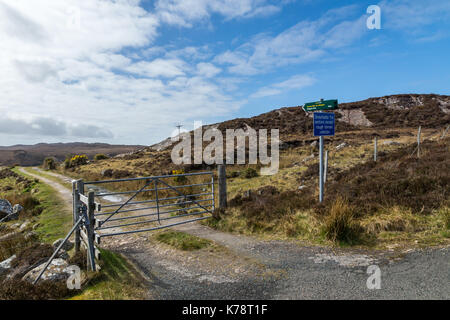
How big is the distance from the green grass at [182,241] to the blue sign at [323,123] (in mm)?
4174

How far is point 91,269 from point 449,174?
9.45 meters

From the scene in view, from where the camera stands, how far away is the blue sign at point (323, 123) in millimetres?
6977

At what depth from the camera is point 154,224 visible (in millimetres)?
8367

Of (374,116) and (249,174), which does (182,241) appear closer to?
(249,174)

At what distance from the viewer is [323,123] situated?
23.2 feet

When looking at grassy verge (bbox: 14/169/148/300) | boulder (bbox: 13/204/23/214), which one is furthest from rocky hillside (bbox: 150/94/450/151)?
grassy verge (bbox: 14/169/148/300)

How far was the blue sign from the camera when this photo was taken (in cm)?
698

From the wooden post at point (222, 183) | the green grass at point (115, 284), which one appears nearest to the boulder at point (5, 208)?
the green grass at point (115, 284)

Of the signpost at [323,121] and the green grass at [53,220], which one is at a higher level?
the signpost at [323,121]

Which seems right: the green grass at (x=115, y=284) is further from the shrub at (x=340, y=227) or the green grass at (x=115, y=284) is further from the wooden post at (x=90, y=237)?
the shrub at (x=340, y=227)

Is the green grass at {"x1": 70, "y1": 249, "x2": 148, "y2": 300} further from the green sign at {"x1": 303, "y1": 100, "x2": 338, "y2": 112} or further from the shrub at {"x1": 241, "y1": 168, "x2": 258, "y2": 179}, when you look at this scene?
the shrub at {"x1": 241, "y1": 168, "x2": 258, "y2": 179}

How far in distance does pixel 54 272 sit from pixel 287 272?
4.02m

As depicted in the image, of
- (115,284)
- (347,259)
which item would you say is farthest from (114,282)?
(347,259)
